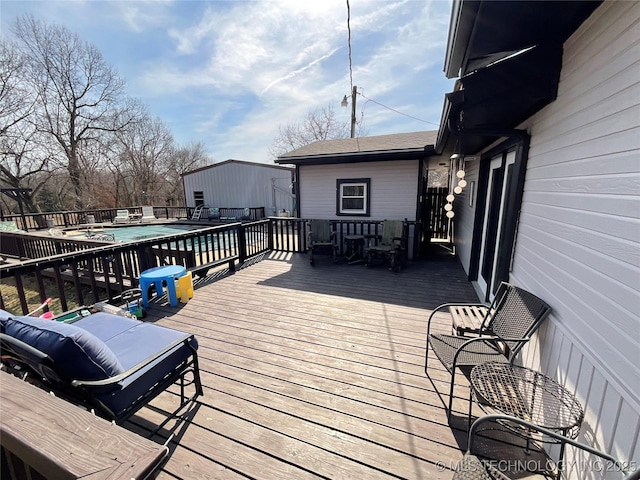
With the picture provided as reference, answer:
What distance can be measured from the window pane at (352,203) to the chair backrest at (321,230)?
3.41 feet

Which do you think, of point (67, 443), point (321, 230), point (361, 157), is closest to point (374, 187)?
point (361, 157)

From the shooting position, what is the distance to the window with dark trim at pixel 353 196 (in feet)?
22.6

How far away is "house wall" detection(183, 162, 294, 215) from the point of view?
16.5 m

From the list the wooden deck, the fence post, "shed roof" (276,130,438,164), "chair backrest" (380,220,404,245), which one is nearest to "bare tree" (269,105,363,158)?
"shed roof" (276,130,438,164)

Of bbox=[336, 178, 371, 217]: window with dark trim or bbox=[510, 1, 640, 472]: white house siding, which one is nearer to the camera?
bbox=[510, 1, 640, 472]: white house siding

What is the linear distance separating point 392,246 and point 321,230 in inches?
68.9

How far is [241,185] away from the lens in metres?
17.4

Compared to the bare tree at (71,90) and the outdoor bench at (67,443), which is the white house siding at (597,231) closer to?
the outdoor bench at (67,443)

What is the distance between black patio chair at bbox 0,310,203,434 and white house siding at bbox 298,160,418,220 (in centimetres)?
574

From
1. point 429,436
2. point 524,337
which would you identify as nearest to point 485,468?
point 429,436

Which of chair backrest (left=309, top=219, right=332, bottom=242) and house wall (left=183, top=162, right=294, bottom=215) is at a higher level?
house wall (left=183, top=162, right=294, bottom=215)

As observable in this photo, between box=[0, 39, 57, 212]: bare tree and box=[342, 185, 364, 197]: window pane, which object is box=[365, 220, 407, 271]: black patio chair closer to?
box=[342, 185, 364, 197]: window pane

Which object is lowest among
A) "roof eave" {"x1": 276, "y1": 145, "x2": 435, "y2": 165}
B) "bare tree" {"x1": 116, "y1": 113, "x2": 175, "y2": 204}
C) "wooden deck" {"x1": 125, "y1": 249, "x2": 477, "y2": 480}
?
"wooden deck" {"x1": 125, "y1": 249, "x2": 477, "y2": 480}

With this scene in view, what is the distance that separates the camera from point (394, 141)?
7.22 m
